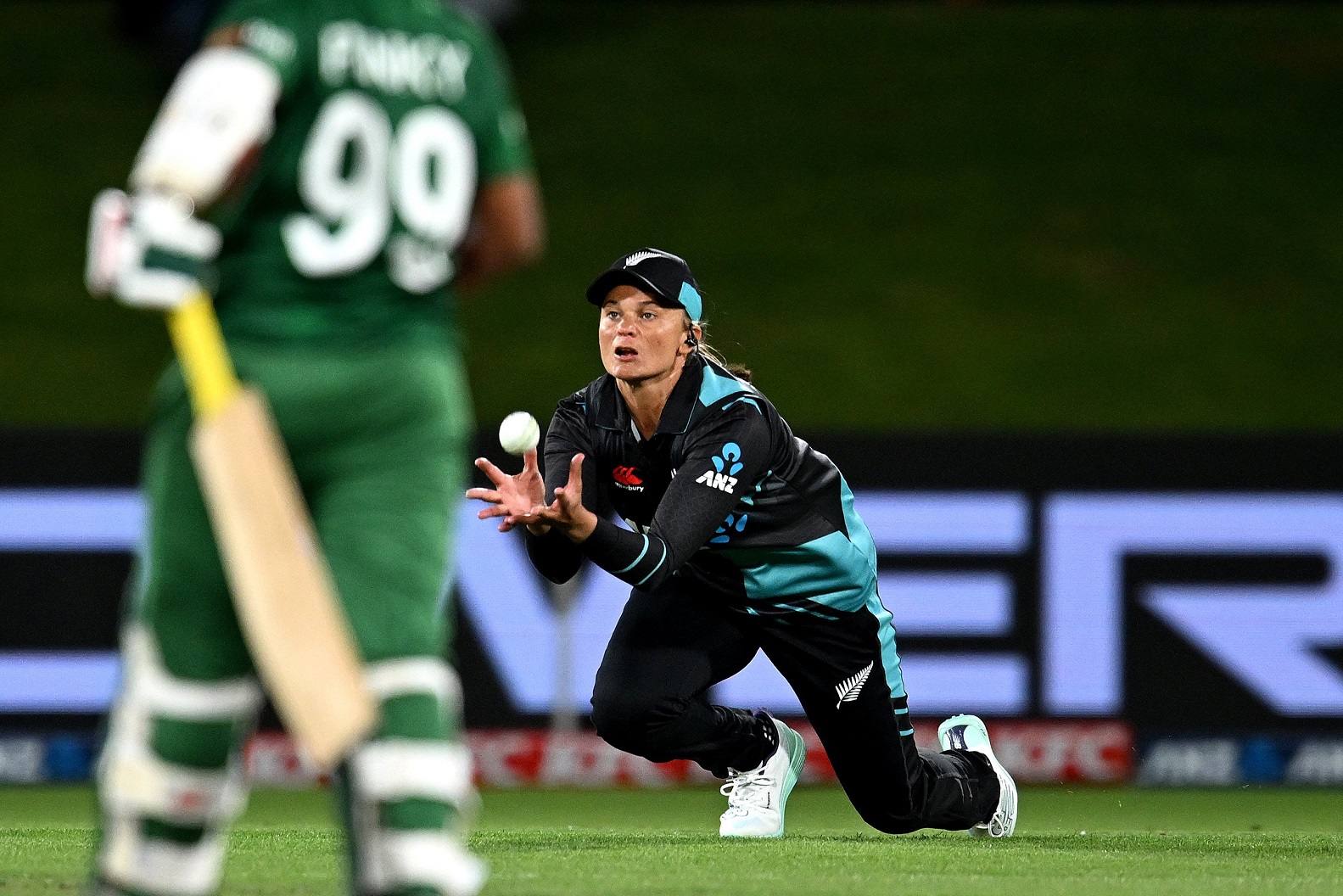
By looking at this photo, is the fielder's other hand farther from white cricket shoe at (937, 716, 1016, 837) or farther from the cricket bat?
white cricket shoe at (937, 716, 1016, 837)

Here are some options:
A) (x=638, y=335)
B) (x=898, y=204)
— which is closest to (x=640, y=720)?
(x=638, y=335)

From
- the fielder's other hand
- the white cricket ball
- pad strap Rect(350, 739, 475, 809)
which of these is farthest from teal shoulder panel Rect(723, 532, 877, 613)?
pad strap Rect(350, 739, 475, 809)

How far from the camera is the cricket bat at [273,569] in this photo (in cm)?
300

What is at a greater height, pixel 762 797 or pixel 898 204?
pixel 898 204

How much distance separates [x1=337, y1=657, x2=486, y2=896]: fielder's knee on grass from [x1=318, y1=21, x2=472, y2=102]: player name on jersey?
907 mm

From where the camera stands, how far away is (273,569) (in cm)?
301

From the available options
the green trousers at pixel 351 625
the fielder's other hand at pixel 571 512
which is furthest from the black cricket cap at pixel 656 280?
the green trousers at pixel 351 625

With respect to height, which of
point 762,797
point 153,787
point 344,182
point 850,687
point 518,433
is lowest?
point 762,797

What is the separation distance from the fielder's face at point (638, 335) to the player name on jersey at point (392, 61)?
214 cm

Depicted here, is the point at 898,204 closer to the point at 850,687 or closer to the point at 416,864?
the point at 850,687

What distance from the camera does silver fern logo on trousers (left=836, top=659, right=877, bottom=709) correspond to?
18.6 ft

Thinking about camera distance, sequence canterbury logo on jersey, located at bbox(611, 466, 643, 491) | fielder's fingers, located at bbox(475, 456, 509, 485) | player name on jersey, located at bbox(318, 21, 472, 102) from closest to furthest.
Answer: player name on jersey, located at bbox(318, 21, 472, 102) → fielder's fingers, located at bbox(475, 456, 509, 485) → canterbury logo on jersey, located at bbox(611, 466, 643, 491)

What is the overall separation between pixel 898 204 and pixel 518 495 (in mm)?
10931

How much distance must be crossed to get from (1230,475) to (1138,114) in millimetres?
7303
